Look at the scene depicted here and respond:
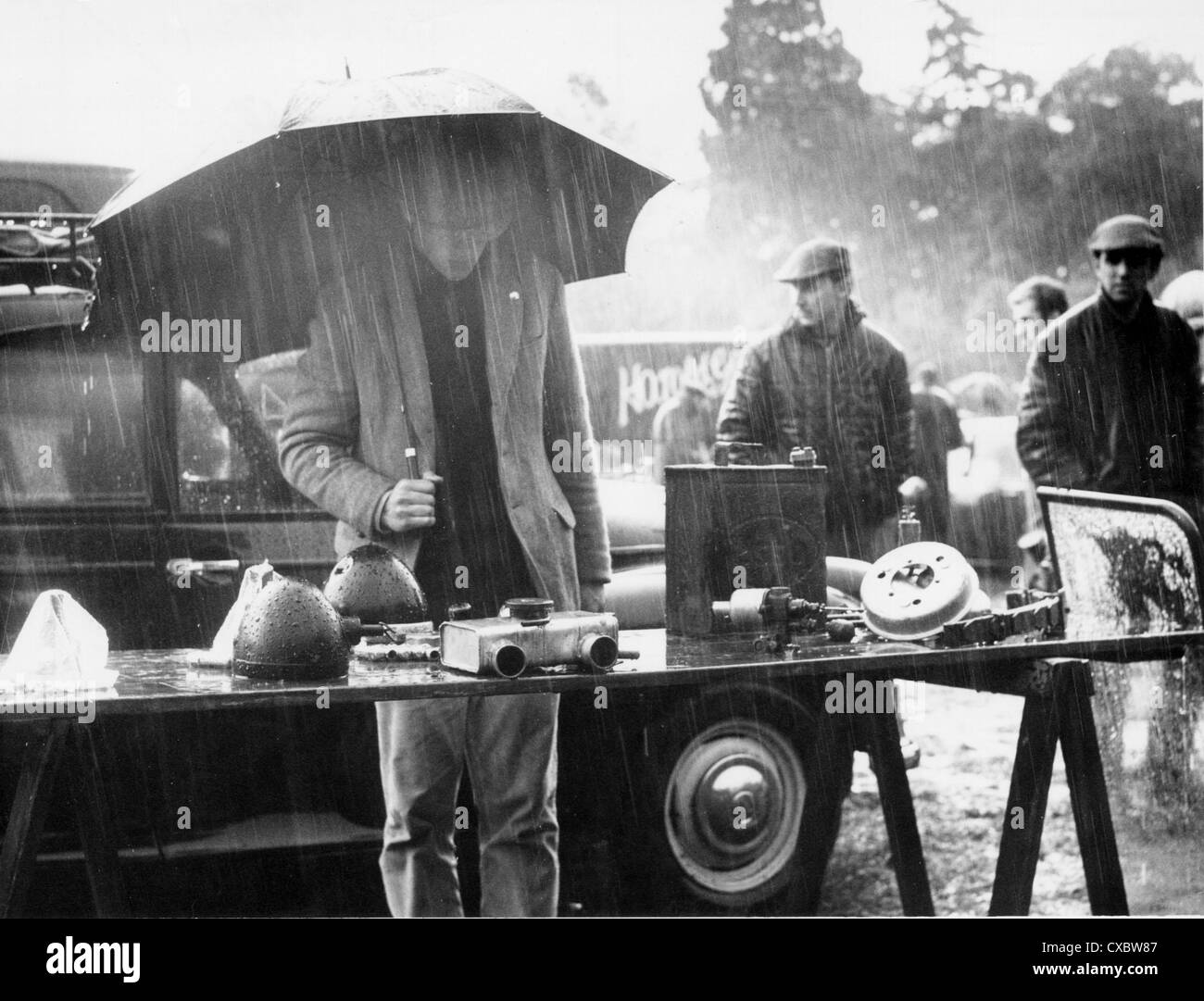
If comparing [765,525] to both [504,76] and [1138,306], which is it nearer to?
[504,76]

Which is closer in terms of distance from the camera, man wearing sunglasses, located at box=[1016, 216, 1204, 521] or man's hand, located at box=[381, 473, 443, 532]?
man's hand, located at box=[381, 473, 443, 532]

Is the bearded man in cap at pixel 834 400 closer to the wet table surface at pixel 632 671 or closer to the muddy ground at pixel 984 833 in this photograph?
A: the muddy ground at pixel 984 833

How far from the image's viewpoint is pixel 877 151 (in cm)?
1194

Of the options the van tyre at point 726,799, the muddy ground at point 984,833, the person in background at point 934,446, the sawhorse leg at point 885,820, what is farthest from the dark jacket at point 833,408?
the sawhorse leg at point 885,820

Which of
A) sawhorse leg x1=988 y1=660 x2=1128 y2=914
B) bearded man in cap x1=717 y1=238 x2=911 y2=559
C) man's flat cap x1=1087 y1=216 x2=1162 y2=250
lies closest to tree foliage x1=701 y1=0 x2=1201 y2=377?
man's flat cap x1=1087 y1=216 x2=1162 y2=250

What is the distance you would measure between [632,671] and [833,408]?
105 inches

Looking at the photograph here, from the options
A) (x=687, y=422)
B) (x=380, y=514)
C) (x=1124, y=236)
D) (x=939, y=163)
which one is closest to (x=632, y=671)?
(x=380, y=514)

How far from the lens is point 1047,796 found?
2691 mm

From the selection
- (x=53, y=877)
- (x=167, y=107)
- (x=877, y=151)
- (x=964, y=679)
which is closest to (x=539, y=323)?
(x=167, y=107)

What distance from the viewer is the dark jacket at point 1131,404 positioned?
4129mm

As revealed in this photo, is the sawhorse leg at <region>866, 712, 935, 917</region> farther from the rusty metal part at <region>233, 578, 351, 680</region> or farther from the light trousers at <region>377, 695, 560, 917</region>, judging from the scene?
the rusty metal part at <region>233, 578, 351, 680</region>

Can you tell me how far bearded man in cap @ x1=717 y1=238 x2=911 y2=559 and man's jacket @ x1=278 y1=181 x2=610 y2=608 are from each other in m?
2.00

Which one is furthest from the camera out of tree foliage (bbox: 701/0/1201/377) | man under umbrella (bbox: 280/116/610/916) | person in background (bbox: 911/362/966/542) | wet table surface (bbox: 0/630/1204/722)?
person in background (bbox: 911/362/966/542)

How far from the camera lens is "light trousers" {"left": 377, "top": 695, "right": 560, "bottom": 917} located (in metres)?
2.75
